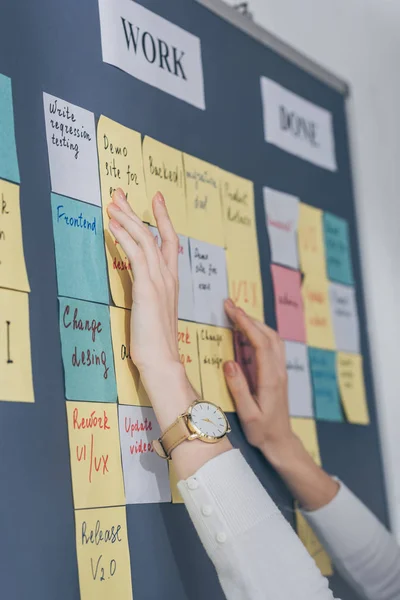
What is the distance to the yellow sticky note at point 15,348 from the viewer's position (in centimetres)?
96

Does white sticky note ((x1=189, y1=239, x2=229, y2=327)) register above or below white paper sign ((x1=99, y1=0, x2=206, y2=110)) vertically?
below

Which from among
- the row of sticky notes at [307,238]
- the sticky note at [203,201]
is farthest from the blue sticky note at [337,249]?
the sticky note at [203,201]

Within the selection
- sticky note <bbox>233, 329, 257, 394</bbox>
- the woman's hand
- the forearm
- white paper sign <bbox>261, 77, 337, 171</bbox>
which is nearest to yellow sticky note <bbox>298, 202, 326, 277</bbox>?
white paper sign <bbox>261, 77, 337, 171</bbox>

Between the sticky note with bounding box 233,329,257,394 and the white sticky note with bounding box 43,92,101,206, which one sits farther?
the sticky note with bounding box 233,329,257,394

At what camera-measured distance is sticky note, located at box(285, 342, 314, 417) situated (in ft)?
4.75

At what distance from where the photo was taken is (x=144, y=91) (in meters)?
1.25

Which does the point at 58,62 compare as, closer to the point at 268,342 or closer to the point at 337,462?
the point at 268,342

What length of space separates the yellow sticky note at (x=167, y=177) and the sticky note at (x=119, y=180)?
0.6 inches

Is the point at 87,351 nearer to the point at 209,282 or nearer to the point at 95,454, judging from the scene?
the point at 95,454

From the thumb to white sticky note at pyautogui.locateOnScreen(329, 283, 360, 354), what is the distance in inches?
14.5

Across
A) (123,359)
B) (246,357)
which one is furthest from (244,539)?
(246,357)

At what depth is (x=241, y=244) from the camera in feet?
4.59

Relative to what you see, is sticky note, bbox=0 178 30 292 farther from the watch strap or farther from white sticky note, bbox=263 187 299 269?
white sticky note, bbox=263 187 299 269

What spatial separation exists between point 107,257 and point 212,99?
0.41 metres
